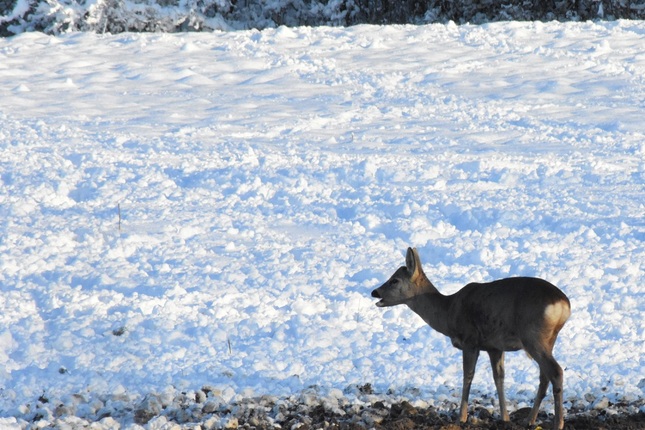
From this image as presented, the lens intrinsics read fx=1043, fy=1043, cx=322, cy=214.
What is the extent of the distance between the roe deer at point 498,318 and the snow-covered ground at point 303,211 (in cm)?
74

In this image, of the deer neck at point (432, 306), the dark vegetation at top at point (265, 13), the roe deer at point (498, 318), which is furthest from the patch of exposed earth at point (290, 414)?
the dark vegetation at top at point (265, 13)

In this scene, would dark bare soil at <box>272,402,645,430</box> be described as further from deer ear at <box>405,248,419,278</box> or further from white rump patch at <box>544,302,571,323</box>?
deer ear at <box>405,248,419,278</box>

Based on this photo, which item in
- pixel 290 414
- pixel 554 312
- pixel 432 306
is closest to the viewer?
pixel 554 312

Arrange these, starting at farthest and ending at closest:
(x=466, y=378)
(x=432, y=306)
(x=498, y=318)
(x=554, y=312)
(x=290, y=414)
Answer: (x=432, y=306) < (x=290, y=414) < (x=466, y=378) < (x=498, y=318) < (x=554, y=312)

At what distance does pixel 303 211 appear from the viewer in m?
11.9

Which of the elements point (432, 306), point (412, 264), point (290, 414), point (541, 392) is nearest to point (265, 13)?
point (412, 264)

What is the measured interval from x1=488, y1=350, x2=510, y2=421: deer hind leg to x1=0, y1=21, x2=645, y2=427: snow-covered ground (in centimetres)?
69

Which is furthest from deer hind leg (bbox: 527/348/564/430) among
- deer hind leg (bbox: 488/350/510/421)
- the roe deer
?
deer hind leg (bbox: 488/350/510/421)

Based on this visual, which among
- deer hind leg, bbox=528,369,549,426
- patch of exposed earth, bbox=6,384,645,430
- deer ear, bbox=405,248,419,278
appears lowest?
patch of exposed earth, bbox=6,384,645,430

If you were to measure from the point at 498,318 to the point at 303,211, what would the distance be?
5402mm

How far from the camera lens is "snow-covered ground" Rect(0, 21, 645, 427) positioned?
27.8 feet

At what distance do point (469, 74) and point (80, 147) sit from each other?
7.16m

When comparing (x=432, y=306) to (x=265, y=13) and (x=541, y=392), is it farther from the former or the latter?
(x=265, y=13)

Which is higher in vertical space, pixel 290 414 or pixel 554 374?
pixel 554 374
